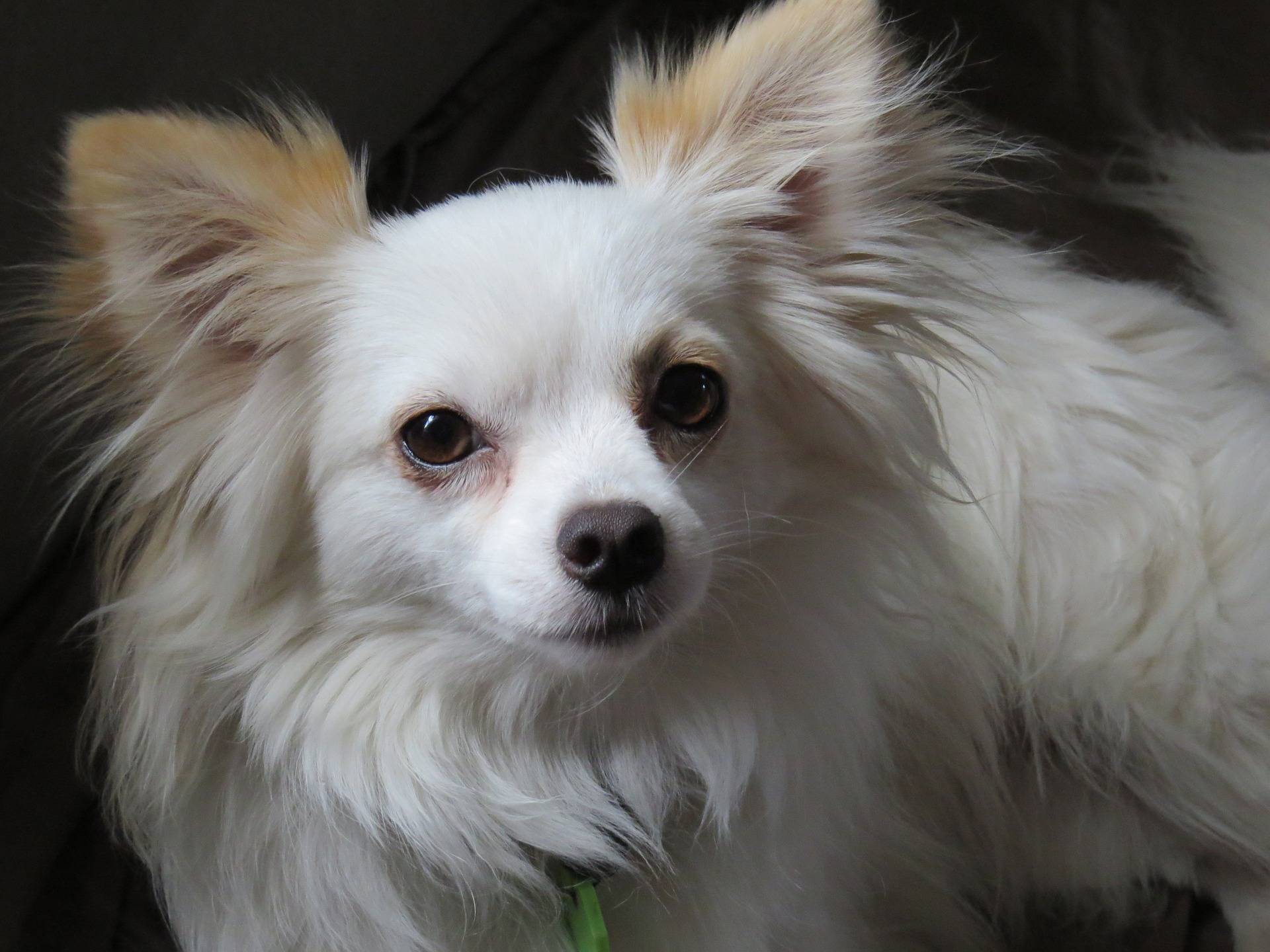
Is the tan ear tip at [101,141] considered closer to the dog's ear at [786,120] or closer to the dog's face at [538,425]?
the dog's face at [538,425]

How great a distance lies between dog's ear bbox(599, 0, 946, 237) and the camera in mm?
1179

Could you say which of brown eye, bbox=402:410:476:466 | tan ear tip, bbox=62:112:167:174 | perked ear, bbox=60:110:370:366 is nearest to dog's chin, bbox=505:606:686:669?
brown eye, bbox=402:410:476:466

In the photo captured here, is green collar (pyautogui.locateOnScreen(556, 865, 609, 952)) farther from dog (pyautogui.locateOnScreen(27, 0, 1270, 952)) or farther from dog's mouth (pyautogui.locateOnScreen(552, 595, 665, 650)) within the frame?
dog's mouth (pyautogui.locateOnScreen(552, 595, 665, 650))

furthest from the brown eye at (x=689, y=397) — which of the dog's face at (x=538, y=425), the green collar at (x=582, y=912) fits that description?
the green collar at (x=582, y=912)

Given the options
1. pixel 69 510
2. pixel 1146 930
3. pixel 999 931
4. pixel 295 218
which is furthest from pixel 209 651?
pixel 1146 930

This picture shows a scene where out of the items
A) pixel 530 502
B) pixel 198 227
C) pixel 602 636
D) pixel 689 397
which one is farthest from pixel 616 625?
pixel 198 227

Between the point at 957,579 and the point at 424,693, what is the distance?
2.35 feet

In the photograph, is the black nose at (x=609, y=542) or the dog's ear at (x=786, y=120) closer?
the black nose at (x=609, y=542)

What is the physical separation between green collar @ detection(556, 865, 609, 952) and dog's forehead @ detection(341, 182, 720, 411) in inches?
21.4

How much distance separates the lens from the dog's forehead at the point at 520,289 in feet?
3.61

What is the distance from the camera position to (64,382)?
1.27m

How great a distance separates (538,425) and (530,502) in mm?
86

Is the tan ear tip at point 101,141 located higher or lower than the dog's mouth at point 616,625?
higher

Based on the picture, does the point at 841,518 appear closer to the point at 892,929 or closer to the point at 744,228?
the point at 744,228
